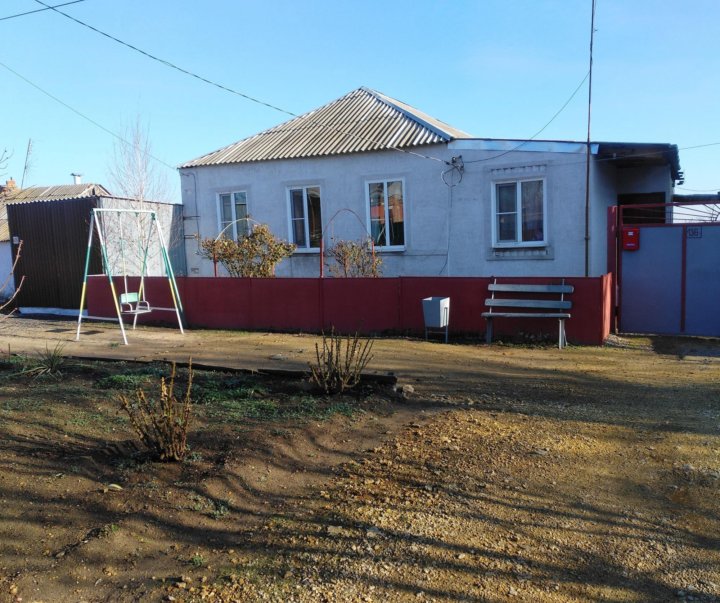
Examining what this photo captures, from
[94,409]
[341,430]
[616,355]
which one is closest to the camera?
[341,430]

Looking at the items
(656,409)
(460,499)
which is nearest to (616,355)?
(656,409)

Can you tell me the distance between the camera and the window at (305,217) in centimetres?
1683

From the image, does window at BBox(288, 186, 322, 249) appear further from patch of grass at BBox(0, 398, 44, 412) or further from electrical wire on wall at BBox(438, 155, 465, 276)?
patch of grass at BBox(0, 398, 44, 412)

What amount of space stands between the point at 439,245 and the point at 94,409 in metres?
10.6

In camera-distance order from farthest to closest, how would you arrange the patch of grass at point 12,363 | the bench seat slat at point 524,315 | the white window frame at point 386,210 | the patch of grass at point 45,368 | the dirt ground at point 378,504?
the white window frame at point 386,210 < the bench seat slat at point 524,315 < the patch of grass at point 12,363 < the patch of grass at point 45,368 < the dirt ground at point 378,504

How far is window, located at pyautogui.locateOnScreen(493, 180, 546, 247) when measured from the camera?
45.7 feet

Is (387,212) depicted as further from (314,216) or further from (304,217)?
(304,217)

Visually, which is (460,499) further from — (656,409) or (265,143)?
(265,143)

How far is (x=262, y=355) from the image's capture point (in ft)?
32.7

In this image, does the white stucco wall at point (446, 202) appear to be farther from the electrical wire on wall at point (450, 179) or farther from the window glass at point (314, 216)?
the window glass at point (314, 216)

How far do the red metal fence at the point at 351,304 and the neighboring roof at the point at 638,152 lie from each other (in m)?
3.26

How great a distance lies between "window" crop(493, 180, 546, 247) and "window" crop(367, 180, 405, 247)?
249 centimetres

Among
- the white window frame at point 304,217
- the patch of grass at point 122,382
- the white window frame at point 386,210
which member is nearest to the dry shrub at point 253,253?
the white window frame at point 304,217

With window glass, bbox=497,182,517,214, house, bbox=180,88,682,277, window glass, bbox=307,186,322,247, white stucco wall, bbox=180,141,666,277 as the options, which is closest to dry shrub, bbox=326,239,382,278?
house, bbox=180,88,682,277
